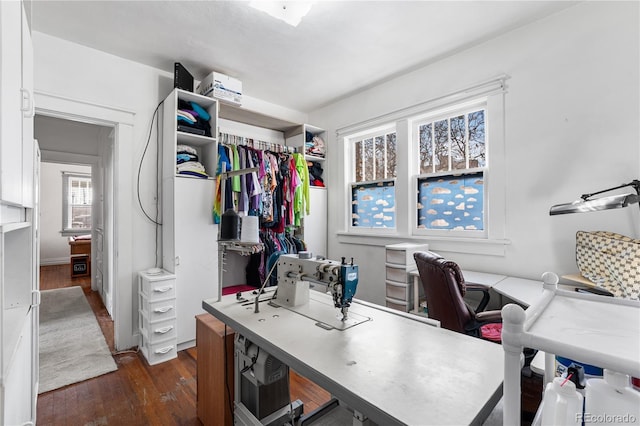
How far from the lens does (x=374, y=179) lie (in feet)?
12.8

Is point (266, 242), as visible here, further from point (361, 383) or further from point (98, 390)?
point (361, 383)

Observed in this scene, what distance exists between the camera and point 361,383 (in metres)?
0.91

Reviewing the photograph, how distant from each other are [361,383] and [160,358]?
255 cm

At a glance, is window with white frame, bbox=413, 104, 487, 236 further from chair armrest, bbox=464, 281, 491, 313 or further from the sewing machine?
the sewing machine

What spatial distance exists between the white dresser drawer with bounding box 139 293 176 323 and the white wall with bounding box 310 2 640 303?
2.86 m

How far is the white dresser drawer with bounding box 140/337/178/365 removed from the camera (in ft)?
8.73

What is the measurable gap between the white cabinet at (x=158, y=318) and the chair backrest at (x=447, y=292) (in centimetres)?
233

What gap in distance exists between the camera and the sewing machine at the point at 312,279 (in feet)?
4.56

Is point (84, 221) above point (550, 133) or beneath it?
beneath

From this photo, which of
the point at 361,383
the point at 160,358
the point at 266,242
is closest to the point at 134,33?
the point at 266,242

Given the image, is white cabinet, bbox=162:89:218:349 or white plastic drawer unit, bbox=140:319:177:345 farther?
white cabinet, bbox=162:89:218:349

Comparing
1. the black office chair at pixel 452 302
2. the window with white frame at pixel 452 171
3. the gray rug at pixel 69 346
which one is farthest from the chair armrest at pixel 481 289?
the gray rug at pixel 69 346

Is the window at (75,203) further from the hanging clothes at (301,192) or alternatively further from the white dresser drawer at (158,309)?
the hanging clothes at (301,192)

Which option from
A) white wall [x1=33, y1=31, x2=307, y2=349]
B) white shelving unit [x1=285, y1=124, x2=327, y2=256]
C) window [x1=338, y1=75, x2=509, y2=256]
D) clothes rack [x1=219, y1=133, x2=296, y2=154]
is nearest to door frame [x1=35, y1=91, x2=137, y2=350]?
white wall [x1=33, y1=31, x2=307, y2=349]
